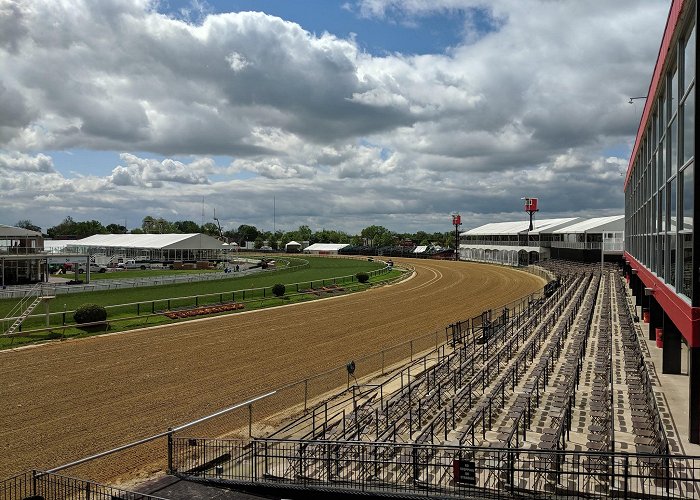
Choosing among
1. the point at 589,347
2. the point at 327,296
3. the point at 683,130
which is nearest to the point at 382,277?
the point at 327,296

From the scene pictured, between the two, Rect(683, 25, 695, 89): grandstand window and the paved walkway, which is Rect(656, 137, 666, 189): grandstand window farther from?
the paved walkway

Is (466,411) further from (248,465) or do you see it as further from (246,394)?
(246,394)

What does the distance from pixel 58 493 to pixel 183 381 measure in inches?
334

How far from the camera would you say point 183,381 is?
18.8 meters

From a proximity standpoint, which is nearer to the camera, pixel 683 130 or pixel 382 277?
pixel 683 130

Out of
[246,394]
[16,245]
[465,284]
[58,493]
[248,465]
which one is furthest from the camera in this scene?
[465,284]

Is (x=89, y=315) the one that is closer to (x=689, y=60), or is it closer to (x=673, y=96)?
(x=673, y=96)

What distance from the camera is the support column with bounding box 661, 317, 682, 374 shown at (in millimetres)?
17484

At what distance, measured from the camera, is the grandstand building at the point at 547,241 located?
5966 cm

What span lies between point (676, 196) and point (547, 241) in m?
68.1

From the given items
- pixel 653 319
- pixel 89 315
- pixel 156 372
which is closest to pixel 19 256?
pixel 89 315

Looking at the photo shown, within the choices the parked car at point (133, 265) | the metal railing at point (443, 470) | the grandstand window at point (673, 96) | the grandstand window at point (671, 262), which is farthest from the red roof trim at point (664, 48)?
the parked car at point (133, 265)

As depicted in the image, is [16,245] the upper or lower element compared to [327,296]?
upper

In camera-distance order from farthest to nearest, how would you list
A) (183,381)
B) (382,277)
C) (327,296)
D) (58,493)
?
(382,277) < (327,296) < (183,381) < (58,493)
